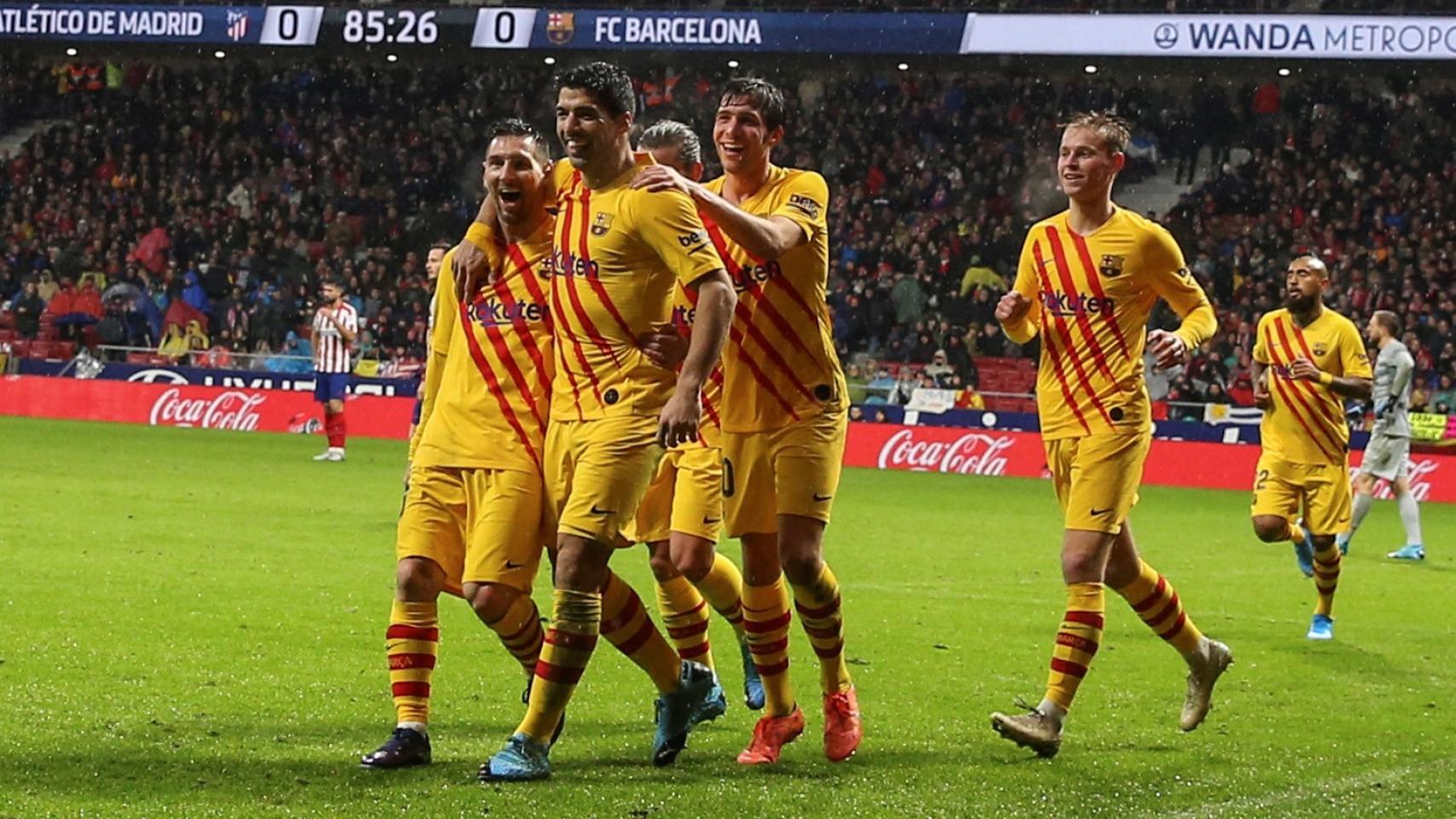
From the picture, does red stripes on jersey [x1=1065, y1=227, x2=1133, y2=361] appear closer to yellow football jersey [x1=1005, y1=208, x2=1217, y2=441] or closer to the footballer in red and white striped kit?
yellow football jersey [x1=1005, y1=208, x2=1217, y2=441]

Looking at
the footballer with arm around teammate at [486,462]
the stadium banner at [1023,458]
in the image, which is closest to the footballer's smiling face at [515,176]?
the footballer with arm around teammate at [486,462]

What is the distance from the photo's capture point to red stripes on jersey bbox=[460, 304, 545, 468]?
20.3ft

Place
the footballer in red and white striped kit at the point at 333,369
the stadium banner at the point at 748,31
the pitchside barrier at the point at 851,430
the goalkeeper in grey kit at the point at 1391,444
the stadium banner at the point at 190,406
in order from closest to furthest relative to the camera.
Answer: the goalkeeper in grey kit at the point at 1391,444 → the footballer in red and white striped kit at the point at 333,369 → the pitchside barrier at the point at 851,430 → the stadium banner at the point at 190,406 → the stadium banner at the point at 748,31

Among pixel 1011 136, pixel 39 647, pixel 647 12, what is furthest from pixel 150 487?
pixel 1011 136

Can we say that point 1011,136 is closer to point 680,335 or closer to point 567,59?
point 567,59

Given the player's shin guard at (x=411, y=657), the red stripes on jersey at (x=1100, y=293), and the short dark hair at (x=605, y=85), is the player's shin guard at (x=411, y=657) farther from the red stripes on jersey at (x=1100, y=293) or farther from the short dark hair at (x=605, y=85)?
the red stripes on jersey at (x=1100, y=293)

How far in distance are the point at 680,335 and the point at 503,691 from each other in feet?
7.04

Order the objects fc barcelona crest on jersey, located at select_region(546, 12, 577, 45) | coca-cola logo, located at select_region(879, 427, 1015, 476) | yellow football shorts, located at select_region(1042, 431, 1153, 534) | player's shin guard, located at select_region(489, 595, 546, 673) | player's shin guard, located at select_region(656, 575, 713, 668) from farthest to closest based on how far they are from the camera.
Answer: fc barcelona crest on jersey, located at select_region(546, 12, 577, 45) → coca-cola logo, located at select_region(879, 427, 1015, 476) → player's shin guard, located at select_region(656, 575, 713, 668) → yellow football shorts, located at select_region(1042, 431, 1153, 534) → player's shin guard, located at select_region(489, 595, 546, 673)

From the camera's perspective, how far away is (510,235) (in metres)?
6.37

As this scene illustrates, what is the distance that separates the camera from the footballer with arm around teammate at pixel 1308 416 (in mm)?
10734

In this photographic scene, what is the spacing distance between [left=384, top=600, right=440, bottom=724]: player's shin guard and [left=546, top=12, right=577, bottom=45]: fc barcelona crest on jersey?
26792mm

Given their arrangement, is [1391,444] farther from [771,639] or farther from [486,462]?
[486,462]

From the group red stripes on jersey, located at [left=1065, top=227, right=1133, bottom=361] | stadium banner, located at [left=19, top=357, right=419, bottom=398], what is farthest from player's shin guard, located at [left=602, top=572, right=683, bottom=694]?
stadium banner, located at [left=19, top=357, right=419, bottom=398]

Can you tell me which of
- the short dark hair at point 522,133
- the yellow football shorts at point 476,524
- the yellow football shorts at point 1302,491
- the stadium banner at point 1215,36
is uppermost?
the stadium banner at point 1215,36
